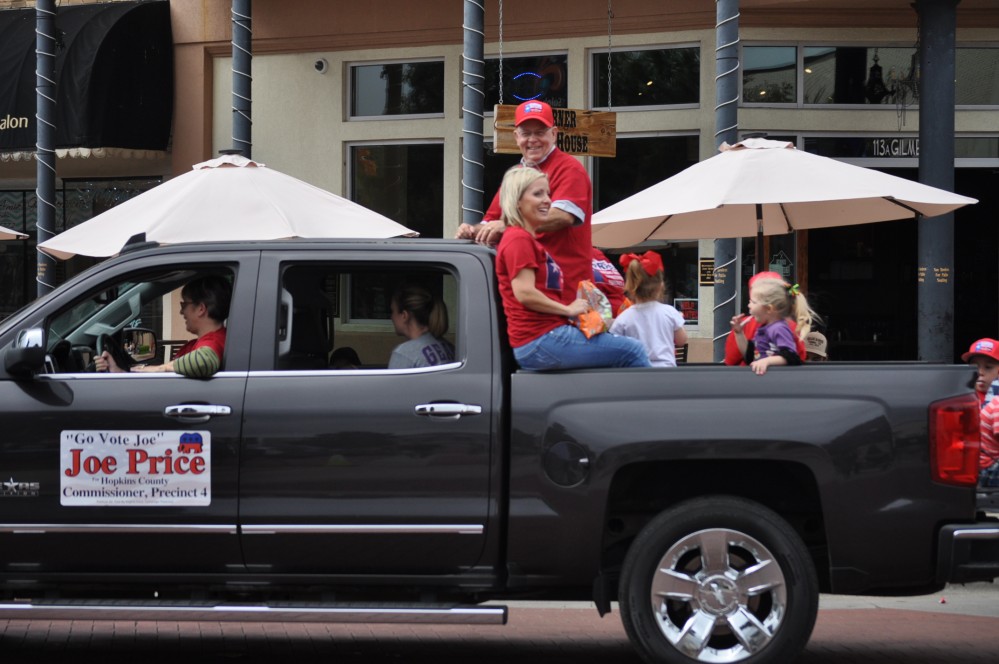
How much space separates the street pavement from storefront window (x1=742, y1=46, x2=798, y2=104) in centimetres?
731

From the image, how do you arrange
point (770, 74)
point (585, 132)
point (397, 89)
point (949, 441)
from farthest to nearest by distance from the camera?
1. point (397, 89)
2. point (770, 74)
3. point (585, 132)
4. point (949, 441)

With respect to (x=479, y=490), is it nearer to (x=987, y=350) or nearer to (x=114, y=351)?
(x=114, y=351)

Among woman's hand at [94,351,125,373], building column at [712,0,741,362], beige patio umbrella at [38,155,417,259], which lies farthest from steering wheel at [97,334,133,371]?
building column at [712,0,741,362]

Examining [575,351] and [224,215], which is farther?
[224,215]

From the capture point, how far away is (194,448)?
539 cm

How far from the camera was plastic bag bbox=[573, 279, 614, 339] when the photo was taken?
5574mm

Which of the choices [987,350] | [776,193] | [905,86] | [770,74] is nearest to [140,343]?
[776,193]

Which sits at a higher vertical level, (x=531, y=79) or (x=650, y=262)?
(x=531, y=79)

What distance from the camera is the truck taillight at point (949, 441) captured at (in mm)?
5238

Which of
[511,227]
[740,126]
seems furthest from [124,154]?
[511,227]

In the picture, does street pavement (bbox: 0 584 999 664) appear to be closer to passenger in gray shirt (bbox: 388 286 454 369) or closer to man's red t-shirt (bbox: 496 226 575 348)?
passenger in gray shirt (bbox: 388 286 454 369)

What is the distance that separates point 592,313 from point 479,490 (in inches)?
36.9

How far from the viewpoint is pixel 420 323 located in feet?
19.6

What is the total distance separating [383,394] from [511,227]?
0.95 meters
